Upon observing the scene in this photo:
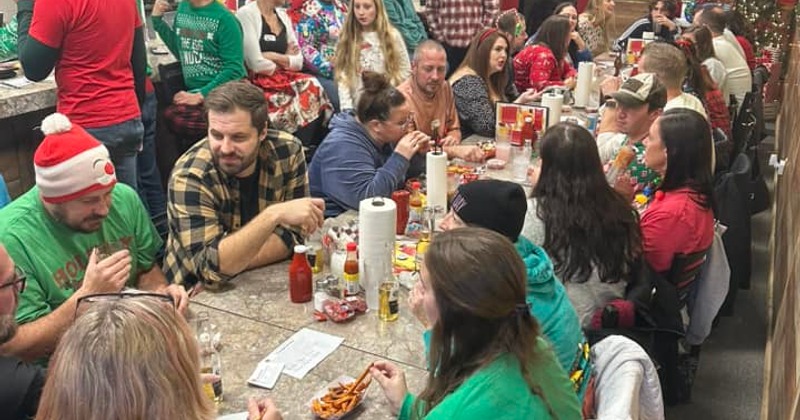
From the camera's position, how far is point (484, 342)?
5.58 feet

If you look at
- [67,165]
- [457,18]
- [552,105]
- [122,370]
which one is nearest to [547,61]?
[457,18]

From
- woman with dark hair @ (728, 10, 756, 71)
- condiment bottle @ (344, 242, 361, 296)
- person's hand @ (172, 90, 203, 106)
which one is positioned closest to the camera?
condiment bottle @ (344, 242, 361, 296)

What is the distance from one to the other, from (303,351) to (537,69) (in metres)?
3.90

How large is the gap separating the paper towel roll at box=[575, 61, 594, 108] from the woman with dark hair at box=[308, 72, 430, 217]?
6.34ft

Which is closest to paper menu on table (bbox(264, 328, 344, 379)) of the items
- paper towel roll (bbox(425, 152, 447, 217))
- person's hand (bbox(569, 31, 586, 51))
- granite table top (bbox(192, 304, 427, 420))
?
granite table top (bbox(192, 304, 427, 420))

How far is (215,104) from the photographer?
2707 millimetres

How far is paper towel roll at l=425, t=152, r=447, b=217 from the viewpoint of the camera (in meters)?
3.07

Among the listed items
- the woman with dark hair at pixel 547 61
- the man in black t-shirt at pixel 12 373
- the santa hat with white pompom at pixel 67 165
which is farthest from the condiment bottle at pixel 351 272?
the woman with dark hair at pixel 547 61

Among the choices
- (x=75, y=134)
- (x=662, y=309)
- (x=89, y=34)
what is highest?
(x=89, y=34)

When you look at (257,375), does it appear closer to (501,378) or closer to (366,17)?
(501,378)

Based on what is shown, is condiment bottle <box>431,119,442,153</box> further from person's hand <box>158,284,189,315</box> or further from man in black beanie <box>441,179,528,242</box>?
person's hand <box>158,284,189,315</box>

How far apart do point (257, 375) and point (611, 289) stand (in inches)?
53.7

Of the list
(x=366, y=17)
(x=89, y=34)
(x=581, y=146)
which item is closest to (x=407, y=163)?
(x=581, y=146)

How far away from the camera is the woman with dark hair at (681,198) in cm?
296
